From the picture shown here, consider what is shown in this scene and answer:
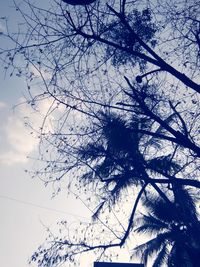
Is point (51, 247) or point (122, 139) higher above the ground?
point (122, 139)

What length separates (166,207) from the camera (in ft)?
54.8

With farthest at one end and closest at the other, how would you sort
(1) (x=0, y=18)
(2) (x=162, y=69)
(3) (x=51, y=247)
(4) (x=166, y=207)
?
(4) (x=166, y=207)
(3) (x=51, y=247)
(2) (x=162, y=69)
(1) (x=0, y=18)

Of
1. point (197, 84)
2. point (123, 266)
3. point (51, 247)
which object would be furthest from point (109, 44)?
point (123, 266)

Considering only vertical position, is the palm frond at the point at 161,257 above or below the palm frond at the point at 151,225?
below

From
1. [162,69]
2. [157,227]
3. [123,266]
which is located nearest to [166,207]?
[157,227]

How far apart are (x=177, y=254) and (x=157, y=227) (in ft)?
14.3

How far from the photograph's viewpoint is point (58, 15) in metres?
7.12

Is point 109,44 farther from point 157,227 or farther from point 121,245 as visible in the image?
point 157,227

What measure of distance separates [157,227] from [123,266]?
753 centimetres

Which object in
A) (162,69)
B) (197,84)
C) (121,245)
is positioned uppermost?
(162,69)

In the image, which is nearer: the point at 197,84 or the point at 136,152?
the point at 197,84

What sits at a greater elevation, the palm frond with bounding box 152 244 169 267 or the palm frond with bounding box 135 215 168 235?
the palm frond with bounding box 135 215 168 235

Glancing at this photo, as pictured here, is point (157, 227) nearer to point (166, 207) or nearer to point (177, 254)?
point (166, 207)

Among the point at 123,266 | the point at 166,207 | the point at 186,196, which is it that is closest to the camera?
the point at 123,266
